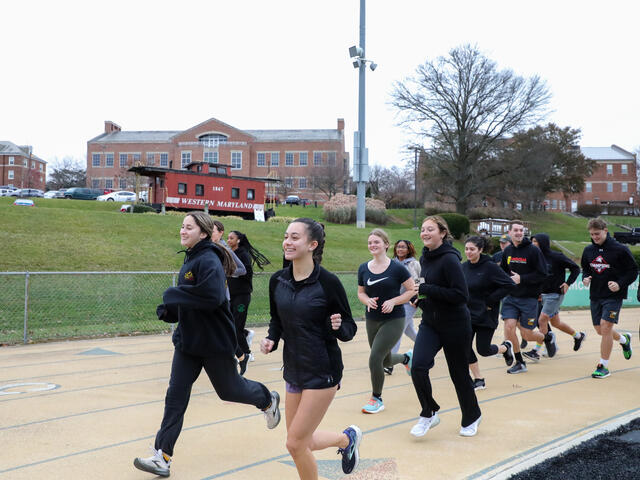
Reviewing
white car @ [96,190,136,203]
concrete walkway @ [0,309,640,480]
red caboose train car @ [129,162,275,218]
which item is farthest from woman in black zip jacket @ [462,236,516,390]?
white car @ [96,190,136,203]

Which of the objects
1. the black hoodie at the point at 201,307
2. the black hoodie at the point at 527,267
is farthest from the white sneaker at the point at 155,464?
the black hoodie at the point at 527,267

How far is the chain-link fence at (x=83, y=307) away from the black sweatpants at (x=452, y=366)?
28.3ft

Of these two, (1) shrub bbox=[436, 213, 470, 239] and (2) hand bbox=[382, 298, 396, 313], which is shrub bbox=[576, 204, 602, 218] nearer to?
(1) shrub bbox=[436, 213, 470, 239]

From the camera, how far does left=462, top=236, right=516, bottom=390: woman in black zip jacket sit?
7516 mm

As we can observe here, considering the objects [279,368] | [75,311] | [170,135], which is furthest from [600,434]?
[170,135]

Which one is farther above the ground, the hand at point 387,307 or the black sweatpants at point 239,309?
the hand at point 387,307

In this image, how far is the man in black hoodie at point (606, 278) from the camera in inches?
329

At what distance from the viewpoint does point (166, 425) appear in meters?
4.47

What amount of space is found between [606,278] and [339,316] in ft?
20.3

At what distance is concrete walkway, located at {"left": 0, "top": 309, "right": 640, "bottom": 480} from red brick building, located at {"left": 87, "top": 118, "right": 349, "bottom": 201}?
2810 inches

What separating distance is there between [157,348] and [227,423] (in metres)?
5.54

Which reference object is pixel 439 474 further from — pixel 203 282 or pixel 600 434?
pixel 203 282

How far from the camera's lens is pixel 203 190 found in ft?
133

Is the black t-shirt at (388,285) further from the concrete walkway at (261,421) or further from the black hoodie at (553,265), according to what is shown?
the black hoodie at (553,265)
